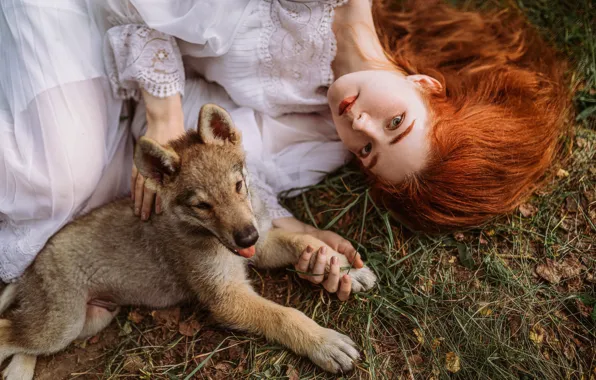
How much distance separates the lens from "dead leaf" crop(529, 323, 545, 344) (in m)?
3.38

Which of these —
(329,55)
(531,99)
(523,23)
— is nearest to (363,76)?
(329,55)

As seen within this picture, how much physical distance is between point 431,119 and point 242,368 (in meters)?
2.43

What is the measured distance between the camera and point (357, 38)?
3.64 m

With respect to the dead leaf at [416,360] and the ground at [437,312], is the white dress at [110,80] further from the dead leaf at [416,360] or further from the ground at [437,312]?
the dead leaf at [416,360]

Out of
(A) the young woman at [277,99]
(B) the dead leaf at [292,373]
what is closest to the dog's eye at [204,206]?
(A) the young woman at [277,99]

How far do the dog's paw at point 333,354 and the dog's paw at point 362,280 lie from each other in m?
0.50

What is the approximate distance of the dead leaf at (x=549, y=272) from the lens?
11.9ft

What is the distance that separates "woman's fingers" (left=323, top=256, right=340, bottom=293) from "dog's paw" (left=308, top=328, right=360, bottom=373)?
371 mm

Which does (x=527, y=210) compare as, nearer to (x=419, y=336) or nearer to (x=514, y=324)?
(x=514, y=324)

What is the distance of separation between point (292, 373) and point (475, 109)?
2.46 meters

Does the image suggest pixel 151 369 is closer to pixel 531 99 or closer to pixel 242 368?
pixel 242 368

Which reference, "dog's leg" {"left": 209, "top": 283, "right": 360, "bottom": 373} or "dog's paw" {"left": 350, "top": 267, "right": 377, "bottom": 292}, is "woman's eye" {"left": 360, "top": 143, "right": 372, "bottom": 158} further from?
"dog's leg" {"left": 209, "top": 283, "right": 360, "bottom": 373}

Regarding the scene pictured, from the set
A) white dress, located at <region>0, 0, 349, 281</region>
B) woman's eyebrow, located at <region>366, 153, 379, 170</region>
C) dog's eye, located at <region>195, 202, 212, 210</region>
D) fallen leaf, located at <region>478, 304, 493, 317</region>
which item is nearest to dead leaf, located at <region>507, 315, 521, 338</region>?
fallen leaf, located at <region>478, 304, 493, 317</region>

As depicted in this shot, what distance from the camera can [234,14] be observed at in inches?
140
